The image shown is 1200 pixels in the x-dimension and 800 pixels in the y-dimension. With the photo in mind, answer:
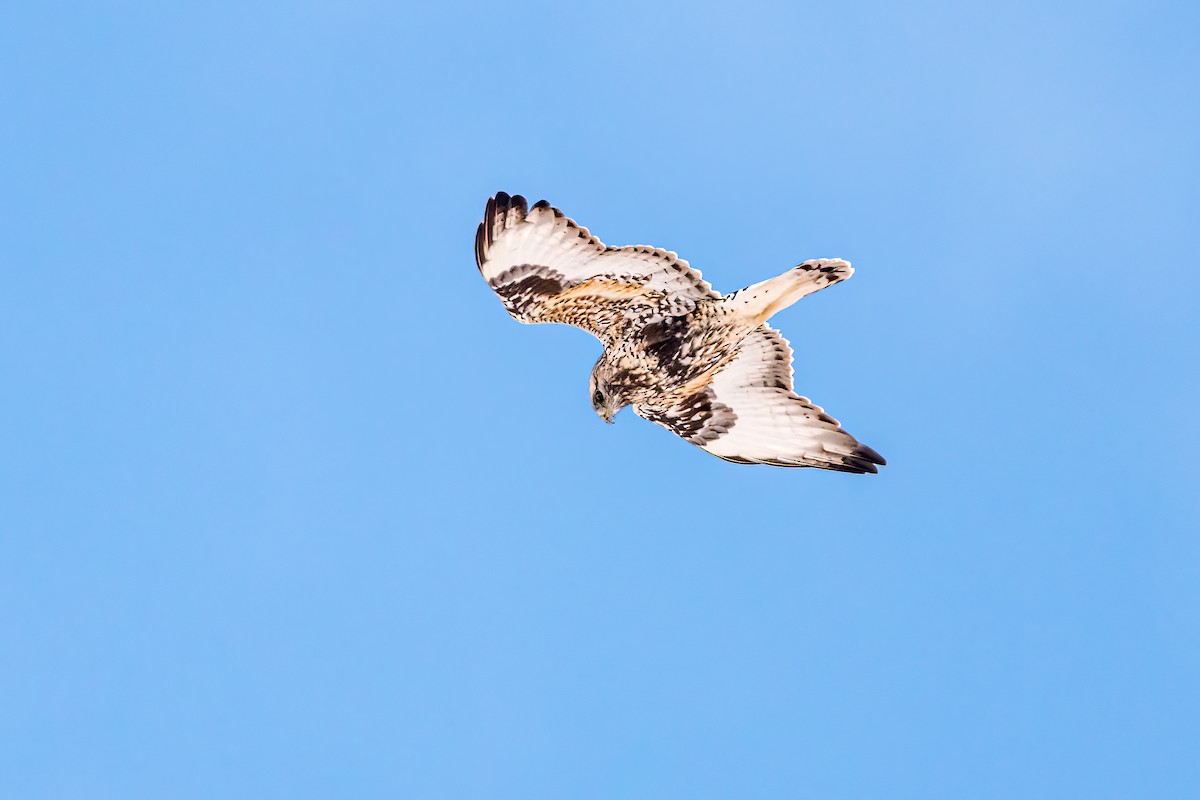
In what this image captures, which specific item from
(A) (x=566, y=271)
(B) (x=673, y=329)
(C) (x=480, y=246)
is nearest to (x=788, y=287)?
(B) (x=673, y=329)

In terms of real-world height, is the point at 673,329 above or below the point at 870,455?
above

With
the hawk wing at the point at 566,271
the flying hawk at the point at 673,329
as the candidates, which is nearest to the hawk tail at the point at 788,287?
the flying hawk at the point at 673,329

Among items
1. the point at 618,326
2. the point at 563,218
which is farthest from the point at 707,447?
the point at 563,218

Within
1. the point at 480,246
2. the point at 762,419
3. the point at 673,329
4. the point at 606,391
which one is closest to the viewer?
the point at 480,246

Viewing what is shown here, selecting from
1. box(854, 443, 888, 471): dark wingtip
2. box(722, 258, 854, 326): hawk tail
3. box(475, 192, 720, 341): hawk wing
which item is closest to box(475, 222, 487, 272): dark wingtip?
box(475, 192, 720, 341): hawk wing

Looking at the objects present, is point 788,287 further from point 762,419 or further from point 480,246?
point 480,246

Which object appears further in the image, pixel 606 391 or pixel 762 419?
pixel 762 419

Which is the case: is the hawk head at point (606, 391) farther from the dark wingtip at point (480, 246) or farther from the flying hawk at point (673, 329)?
the dark wingtip at point (480, 246)
